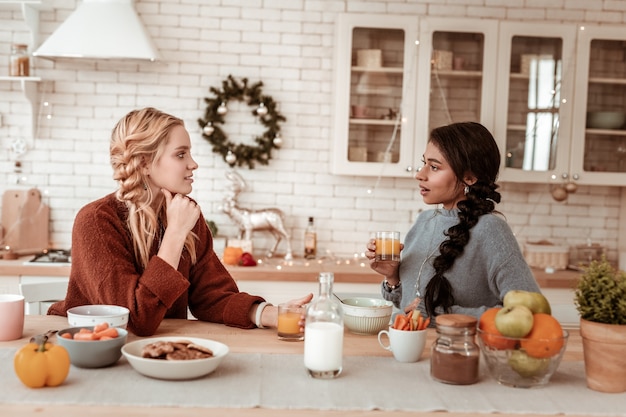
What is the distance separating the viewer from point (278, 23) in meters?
4.40

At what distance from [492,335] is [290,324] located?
62cm

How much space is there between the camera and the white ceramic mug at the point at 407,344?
1871 mm

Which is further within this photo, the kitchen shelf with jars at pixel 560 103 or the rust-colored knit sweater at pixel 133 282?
the kitchen shelf with jars at pixel 560 103

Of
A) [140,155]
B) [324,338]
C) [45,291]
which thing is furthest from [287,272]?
[324,338]

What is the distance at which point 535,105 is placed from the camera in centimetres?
420

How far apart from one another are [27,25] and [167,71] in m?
0.83

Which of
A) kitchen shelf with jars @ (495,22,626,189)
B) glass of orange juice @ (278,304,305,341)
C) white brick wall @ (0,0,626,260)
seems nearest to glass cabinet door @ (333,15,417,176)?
white brick wall @ (0,0,626,260)

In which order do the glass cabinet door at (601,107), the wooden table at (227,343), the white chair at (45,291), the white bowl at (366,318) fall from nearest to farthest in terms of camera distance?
1. the wooden table at (227,343)
2. the white bowl at (366,318)
3. the white chair at (45,291)
4. the glass cabinet door at (601,107)

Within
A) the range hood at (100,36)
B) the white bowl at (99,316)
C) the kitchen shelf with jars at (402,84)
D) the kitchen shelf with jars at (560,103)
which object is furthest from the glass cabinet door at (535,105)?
the white bowl at (99,316)

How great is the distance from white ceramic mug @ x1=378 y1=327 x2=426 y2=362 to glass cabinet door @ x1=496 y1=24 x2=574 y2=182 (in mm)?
2520

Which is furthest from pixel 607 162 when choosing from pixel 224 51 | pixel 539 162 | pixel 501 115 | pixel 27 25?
pixel 27 25

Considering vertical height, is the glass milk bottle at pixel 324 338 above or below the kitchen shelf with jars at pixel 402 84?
below

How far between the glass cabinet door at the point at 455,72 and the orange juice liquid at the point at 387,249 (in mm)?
1865

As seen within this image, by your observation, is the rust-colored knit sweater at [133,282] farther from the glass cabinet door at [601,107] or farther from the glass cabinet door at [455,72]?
the glass cabinet door at [601,107]
